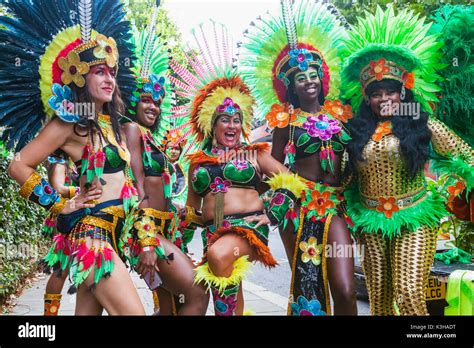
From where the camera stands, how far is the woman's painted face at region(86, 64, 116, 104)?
10.8 feet

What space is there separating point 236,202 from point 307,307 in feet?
2.89

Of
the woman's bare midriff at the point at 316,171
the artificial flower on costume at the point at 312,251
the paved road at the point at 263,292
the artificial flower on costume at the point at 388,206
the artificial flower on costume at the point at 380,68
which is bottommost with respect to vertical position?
the paved road at the point at 263,292

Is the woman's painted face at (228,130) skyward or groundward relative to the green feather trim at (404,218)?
skyward

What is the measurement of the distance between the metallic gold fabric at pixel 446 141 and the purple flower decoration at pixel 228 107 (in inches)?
52.9

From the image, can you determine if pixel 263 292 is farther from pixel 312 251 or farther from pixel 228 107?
pixel 228 107

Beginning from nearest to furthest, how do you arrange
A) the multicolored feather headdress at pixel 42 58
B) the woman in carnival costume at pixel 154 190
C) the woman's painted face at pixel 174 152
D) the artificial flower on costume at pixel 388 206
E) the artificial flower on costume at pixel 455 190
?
the multicolored feather headdress at pixel 42 58
the woman in carnival costume at pixel 154 190
the artificial flower on costume at pixel 388 206
the artificial flower on costume at pixel 455 190
the woman's painted face at pixel 174 152

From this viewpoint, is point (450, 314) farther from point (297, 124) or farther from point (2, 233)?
point (2, 233)

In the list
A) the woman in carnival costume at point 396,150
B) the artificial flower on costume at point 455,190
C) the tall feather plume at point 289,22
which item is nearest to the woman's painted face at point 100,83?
the tall feather plume at point 289,22

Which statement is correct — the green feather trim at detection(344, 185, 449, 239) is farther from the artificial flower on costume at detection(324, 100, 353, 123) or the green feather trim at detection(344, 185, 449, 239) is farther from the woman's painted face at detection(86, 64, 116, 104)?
the woman's painted face at detection(86, 64, 116, 104)

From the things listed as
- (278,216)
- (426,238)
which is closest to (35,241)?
(278,216)

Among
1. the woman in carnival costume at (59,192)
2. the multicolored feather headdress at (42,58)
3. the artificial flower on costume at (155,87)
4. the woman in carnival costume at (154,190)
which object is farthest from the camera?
the artificial flower on costume at (155,87)

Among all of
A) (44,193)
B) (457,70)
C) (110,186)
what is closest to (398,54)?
(457,70)

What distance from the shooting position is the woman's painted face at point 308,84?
3814 mm

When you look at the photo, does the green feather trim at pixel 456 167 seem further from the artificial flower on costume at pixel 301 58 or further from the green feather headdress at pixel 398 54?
the artificial flower on costume at pixel 301 58
